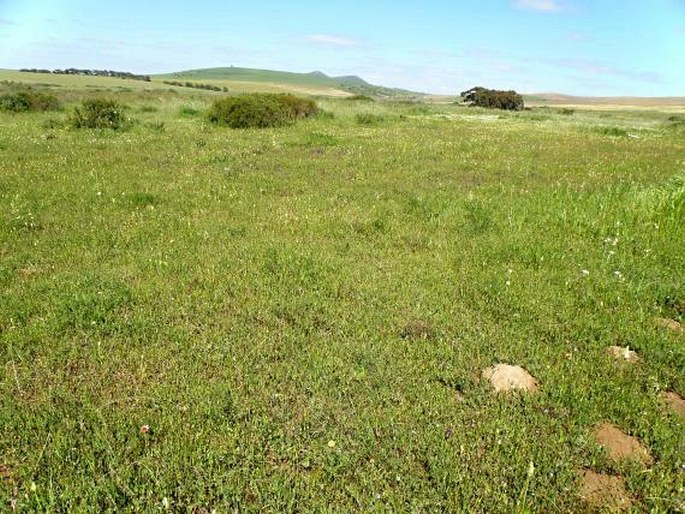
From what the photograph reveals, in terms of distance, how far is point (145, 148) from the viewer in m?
18.7

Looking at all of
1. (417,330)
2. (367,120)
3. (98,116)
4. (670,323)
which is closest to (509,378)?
(417,330)

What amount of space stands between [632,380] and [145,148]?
1819 centimetres

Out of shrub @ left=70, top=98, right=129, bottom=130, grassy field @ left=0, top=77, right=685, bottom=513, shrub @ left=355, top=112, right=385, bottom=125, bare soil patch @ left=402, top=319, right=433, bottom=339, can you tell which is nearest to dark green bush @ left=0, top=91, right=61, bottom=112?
shrub @ left=70, top=98, right=129, bottom=130

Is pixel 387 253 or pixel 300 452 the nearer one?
pixel 300 452

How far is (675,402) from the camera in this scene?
16.1 feet

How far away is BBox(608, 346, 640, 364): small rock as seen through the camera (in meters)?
5.51

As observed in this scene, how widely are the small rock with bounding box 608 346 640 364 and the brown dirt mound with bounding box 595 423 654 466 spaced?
122 cm

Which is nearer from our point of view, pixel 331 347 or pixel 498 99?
pixel 331 347

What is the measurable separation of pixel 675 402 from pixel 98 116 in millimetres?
26404

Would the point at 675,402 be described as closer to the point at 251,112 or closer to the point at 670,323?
the point at 670,323

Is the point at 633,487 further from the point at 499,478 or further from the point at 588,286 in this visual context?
the point at 588,286

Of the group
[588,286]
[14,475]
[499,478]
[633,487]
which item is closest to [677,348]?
[588,286]

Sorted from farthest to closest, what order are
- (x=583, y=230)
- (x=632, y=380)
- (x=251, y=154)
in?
(x=251, y=154), (x=583, y=230), (x=632, y=380)

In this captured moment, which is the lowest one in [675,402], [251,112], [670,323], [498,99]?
[675,402]
